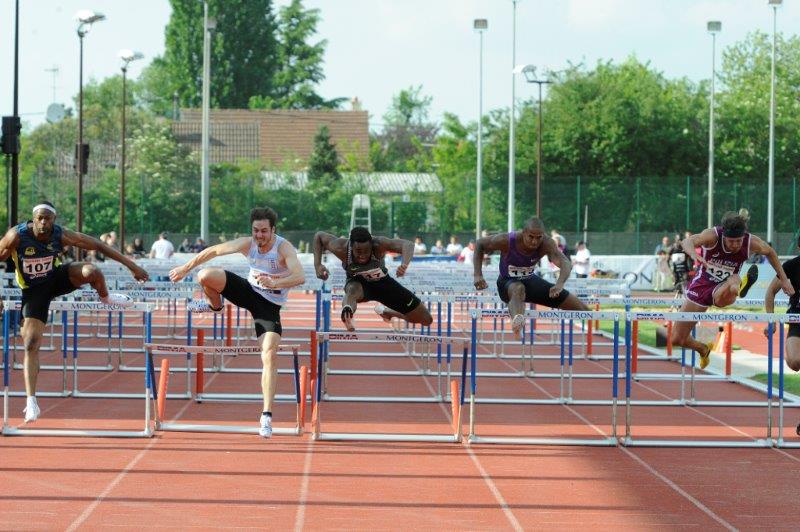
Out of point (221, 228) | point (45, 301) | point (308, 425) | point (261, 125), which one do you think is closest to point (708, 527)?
point (308, 425)

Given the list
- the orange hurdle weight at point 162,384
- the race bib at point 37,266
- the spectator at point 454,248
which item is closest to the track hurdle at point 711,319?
the orange hurdle weight at point 162,384

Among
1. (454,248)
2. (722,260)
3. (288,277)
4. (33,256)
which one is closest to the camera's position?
(288,277)

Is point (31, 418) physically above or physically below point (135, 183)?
below

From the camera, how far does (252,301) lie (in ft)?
35.4

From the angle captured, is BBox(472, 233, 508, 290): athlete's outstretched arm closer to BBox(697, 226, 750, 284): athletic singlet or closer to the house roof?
BBox(697, 226, 750, 284): athletic singlet

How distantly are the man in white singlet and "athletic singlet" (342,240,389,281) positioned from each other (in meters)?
1.83

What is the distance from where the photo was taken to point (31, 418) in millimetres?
11047

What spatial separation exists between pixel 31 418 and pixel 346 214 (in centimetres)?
4078

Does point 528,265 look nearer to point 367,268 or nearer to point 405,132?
point 367,268

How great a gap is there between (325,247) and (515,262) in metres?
1.83

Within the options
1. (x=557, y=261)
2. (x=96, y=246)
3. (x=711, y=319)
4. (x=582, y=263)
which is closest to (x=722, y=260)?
(x=711, y=319)

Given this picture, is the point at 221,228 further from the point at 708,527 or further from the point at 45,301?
the point at 708,527

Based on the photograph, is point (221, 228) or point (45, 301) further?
point (221, 228)

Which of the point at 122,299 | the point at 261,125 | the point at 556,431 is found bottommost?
the point at 556,431
